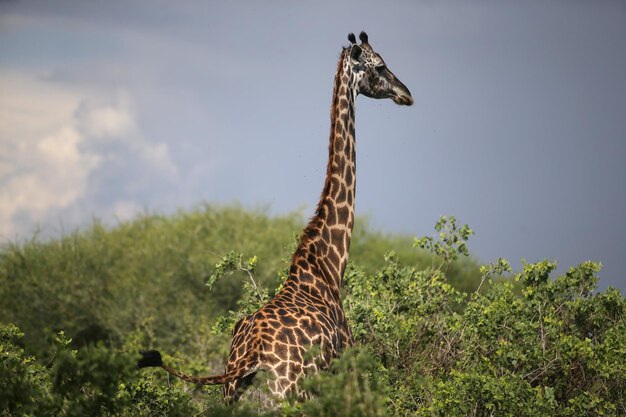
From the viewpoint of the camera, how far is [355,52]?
38.5 ft

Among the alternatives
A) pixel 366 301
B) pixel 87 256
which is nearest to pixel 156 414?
pixel 366 301

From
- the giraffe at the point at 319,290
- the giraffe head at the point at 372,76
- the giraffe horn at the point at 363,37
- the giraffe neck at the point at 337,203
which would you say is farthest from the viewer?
the giraffe horn at the point at 363,37

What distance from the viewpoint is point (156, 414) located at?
34.6ft

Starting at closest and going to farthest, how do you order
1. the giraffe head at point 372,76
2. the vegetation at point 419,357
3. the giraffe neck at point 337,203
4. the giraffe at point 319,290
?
1. the vegetation at point 419,357
2. the giraffe at point 319,290
3. the giraffe neck at point 337,203
4. the giraffe head at point 372,76

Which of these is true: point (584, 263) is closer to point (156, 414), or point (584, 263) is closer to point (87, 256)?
point (156, 414)

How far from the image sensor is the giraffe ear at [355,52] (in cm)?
1169

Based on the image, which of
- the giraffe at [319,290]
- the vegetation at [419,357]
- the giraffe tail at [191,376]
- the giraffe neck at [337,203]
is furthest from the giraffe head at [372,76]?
the giraffe tail at [191,376]

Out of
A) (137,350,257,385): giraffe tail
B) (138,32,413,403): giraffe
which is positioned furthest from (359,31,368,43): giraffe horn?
(137,350,257,385): giraffe tail

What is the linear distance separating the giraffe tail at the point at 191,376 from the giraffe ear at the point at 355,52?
4457 mm

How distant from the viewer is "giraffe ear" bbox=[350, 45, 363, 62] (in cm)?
1169

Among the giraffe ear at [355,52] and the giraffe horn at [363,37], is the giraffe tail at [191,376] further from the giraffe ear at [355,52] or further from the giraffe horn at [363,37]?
the giraffe horn at [363,37]

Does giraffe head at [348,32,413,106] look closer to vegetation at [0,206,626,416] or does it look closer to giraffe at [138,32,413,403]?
giraffe at [138,32,413,403]

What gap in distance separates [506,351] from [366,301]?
7.91 ft

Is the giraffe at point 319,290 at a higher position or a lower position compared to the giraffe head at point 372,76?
lower
